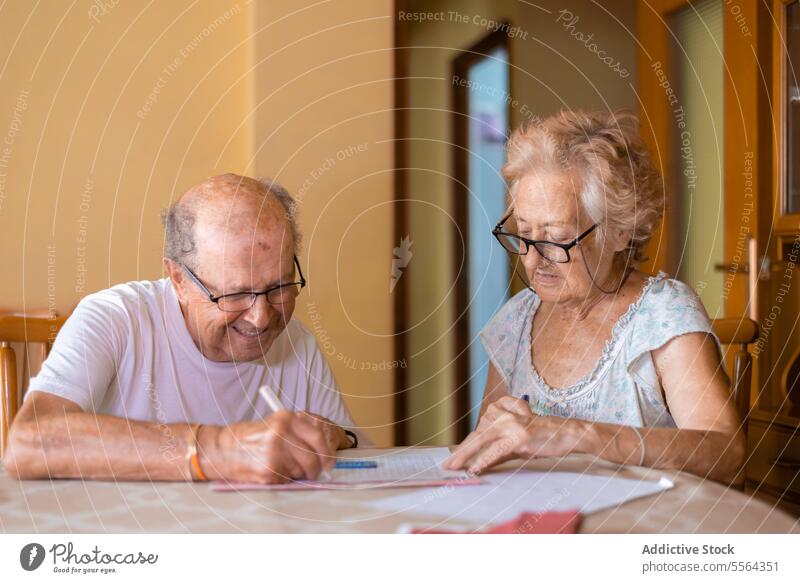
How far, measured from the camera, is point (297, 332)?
3.32 feet

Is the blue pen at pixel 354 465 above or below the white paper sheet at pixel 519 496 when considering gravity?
above

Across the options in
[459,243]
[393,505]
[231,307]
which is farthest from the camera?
[459,243]

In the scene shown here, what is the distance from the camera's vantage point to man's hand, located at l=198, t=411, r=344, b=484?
0.77m

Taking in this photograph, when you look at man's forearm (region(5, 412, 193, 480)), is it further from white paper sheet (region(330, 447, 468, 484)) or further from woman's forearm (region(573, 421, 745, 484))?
woman's forearm (region(573, 421, 745, 484))

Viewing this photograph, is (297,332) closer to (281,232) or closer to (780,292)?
(281,232)

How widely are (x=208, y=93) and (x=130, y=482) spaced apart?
0.49 meters

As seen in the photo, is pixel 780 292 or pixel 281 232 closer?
pixel 281 232

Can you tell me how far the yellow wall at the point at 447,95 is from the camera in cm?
106

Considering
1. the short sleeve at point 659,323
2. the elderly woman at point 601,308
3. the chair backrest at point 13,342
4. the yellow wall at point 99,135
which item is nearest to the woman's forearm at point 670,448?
the elderly woman at point 601,308

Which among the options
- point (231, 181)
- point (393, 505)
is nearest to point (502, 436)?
point (393, 505)

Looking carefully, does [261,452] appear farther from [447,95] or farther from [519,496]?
[447,95]

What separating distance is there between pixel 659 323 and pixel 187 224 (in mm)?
580

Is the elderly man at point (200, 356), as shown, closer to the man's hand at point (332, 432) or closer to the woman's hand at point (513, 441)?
the man's hand at point (332, 432)

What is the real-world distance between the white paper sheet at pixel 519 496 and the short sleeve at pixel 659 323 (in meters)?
0.23
